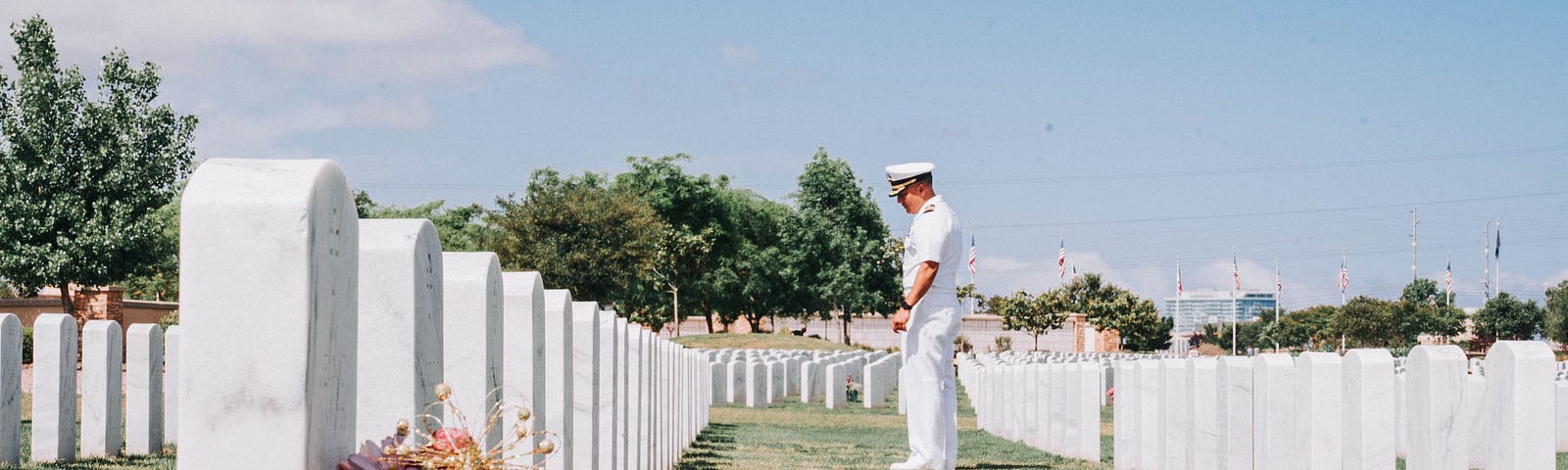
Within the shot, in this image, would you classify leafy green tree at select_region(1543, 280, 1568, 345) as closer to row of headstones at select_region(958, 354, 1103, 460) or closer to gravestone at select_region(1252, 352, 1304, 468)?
row of headstones at select_region(958, 354, 1103, 460)

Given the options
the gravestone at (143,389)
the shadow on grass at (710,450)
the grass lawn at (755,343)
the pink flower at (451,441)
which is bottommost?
the grass lawn at (755,343)

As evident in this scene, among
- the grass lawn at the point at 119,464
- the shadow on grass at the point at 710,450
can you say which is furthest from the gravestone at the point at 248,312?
the shadow on grass at the point at 710,450

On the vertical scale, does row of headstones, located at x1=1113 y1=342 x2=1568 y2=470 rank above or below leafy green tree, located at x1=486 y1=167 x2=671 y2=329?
below

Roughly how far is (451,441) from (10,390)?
314 inches

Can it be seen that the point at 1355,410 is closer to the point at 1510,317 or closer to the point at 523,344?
the point at 523,344

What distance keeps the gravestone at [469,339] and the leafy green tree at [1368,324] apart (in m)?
86.4

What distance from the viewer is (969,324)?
94.5 m

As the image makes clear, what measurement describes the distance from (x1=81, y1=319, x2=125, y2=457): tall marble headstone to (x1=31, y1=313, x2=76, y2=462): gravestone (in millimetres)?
124

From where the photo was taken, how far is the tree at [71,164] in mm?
29672

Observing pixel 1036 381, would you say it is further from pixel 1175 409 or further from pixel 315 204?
pixel 315 204

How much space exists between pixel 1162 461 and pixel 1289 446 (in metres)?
2.73

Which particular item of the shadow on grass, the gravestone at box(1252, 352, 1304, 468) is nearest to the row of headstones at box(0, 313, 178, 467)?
the shadow on grass

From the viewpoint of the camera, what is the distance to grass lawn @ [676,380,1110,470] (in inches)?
448

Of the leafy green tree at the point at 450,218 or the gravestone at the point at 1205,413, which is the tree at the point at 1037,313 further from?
the gravestone at the point at 1205,413
